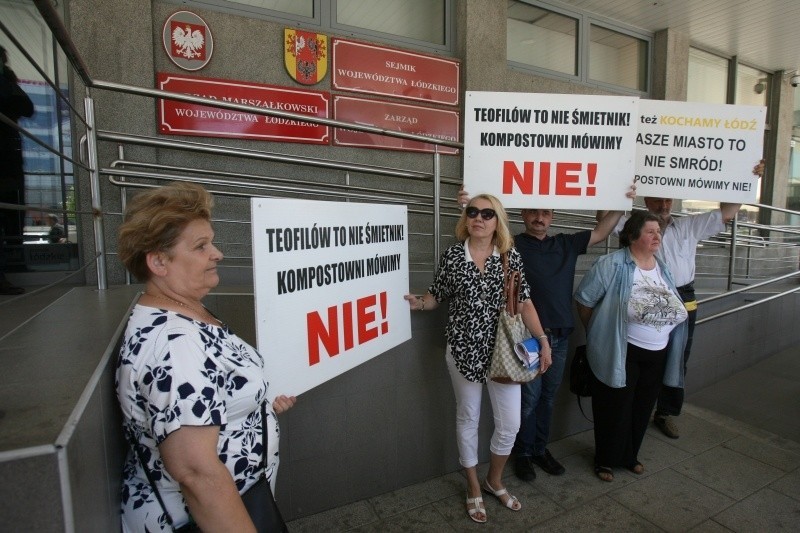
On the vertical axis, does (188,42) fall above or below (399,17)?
below

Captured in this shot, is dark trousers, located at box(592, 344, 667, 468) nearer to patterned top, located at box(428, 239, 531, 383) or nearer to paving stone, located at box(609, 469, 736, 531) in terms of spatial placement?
paving stone, located at box(609, 469, 736, 531)

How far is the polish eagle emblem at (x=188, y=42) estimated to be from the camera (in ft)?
14.0

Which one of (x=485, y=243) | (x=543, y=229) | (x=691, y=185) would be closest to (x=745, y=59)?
(x=691, y=185)

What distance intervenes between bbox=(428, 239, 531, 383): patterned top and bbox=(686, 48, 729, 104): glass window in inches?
324

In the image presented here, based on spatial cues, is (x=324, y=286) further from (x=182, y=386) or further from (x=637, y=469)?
(x=637, y=469)

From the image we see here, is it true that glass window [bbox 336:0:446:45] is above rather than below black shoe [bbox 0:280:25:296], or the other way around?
above

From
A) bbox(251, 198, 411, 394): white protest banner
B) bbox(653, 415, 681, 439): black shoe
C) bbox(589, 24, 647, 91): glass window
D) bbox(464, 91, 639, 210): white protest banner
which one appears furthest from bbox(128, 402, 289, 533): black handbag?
bbox(589, 24, 647, 91): glass window

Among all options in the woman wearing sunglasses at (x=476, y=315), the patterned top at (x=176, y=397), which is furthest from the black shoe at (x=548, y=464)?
the patterned top at (x=176, y=397)

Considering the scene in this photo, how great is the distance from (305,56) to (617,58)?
5.50 meters

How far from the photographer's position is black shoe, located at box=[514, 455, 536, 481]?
2.98 m

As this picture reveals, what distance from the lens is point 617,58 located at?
773 cm

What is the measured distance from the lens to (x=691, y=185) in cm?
312

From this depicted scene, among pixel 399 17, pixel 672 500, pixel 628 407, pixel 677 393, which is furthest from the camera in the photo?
pixel 399 17

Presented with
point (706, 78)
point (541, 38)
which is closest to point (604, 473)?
point (541, 38)
